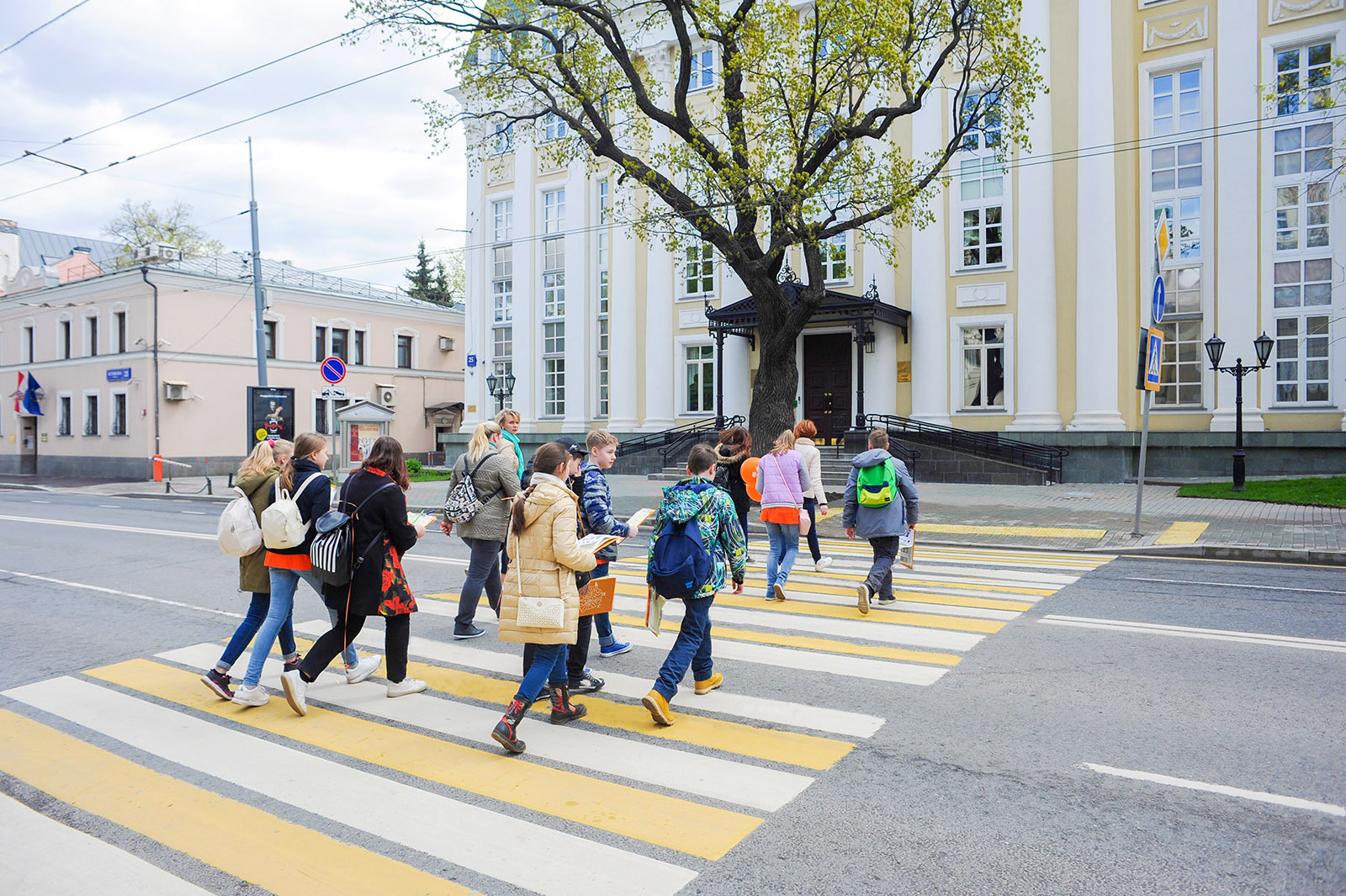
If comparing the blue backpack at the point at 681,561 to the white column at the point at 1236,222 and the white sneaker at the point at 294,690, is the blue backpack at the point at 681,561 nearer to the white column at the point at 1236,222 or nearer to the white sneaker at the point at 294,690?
the white sneaker at the point at 294,690

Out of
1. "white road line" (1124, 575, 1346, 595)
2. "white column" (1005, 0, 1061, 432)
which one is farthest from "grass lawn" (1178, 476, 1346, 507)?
"white road line" (1124, 575, 1346, 595)

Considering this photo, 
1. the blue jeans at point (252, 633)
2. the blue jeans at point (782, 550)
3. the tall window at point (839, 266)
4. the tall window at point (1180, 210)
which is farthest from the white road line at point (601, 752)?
the tall window at point (839, 266)

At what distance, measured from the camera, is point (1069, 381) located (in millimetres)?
24125

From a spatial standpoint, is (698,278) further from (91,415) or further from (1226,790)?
(91,415)

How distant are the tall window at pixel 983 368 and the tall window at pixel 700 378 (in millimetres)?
8770

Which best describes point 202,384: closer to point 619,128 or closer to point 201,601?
point 619,128

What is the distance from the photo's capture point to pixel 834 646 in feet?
22.5

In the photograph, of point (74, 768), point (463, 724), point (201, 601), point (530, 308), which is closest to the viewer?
point (74, 768)

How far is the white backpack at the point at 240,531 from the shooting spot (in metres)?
5.58

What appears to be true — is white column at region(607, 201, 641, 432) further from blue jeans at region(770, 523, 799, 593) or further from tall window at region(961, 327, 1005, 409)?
blue jeans at region(770, 523, 799, 593)

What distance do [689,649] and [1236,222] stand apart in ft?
76.2

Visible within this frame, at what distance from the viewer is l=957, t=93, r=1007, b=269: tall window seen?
25.0 m

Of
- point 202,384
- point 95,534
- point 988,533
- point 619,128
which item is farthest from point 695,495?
point 202,384

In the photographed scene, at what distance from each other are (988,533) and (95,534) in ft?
51.2
